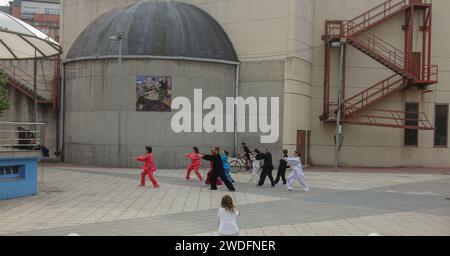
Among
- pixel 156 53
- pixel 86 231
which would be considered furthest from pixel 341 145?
pixel 86 231

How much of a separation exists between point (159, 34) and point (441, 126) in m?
18.7

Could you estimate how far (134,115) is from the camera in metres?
28.8

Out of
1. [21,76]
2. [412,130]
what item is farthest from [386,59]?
[21,76]

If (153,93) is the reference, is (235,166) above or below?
below

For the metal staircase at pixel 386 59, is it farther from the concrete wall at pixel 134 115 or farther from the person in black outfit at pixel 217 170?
the person in black outfit at pixel 217 170

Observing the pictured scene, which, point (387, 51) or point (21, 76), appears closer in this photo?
point (387, 51)

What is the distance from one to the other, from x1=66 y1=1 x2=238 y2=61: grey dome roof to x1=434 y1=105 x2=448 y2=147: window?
13598 millimetres

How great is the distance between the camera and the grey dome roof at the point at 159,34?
29219 mm

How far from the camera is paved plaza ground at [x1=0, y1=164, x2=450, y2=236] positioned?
469 inches

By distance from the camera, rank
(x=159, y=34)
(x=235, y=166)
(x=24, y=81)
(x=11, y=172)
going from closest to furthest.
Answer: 1. (x=11, y=172)
2. (x=235, y=166)
3. (x=159, y=34)
4. (x=24, y=81)

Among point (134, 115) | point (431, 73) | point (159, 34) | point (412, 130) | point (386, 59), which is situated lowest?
point (412, 130)

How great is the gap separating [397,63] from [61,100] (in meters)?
21.3

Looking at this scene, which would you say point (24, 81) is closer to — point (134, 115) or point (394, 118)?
point (134, 115)
